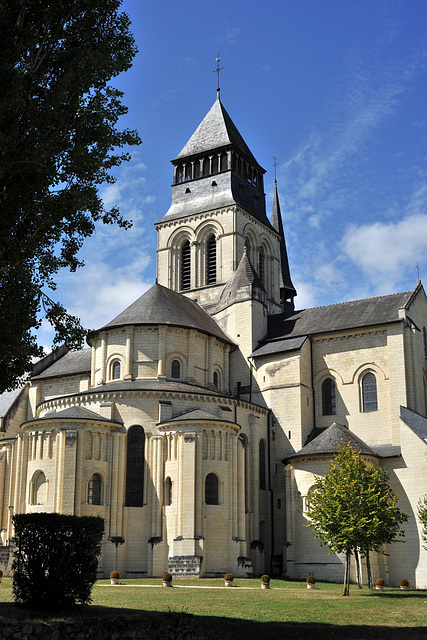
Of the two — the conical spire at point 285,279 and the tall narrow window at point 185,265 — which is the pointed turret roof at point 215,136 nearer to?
the tall narrow window at point 185,265

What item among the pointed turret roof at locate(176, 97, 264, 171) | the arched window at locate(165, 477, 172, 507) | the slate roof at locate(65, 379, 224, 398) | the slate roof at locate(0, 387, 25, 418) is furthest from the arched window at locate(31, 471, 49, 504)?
the pointed turret roof at locate(176, 97, 264, 171)

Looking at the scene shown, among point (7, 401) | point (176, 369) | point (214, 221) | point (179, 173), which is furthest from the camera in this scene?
point (179, 173)

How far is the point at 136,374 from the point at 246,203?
2179cm

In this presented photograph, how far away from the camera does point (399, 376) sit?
140ft

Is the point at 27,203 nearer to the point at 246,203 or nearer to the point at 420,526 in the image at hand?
the point at 420,526

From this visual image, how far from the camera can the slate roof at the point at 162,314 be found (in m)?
45.1

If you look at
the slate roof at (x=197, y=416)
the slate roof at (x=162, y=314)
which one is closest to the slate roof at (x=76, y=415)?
the slate roof at (x=197, y=416)

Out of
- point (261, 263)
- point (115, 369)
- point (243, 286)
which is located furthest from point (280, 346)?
point (261, 263)

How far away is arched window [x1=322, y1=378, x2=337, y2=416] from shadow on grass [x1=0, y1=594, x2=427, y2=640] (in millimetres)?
26314

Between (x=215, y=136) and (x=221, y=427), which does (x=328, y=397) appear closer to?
(x=221, y=427)

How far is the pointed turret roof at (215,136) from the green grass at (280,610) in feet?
133

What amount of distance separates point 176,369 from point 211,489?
8.74 m

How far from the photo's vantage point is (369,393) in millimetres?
44219

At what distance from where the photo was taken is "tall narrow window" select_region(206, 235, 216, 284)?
57562 millimetres
